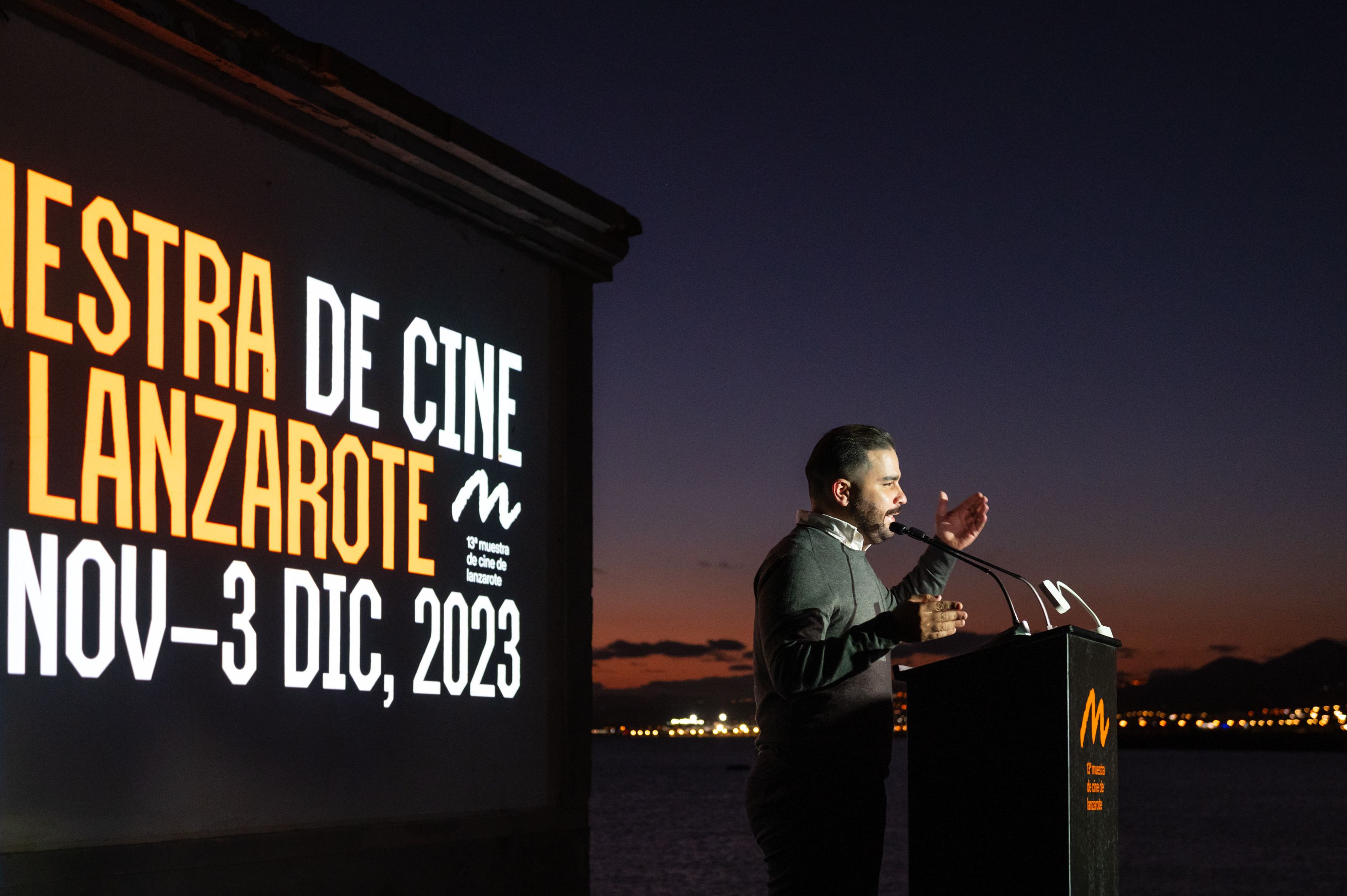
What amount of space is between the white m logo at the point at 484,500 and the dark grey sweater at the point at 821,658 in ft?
5.10

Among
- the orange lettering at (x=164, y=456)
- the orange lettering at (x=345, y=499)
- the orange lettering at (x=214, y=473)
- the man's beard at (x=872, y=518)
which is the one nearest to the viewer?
the man's beard at (x=872, y=518)

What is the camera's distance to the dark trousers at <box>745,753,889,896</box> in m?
2.67

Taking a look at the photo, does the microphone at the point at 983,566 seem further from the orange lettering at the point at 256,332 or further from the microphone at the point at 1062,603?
the orange lettering at the point at 256,332

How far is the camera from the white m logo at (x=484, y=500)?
4.25 m

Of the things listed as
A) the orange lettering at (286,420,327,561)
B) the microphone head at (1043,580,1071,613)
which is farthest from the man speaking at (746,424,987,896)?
the orange lettering at (286,420,327,561)

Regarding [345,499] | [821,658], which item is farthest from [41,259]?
[821,658]

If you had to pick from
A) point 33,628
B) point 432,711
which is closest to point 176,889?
point 33,628

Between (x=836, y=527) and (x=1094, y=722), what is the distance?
0.67m

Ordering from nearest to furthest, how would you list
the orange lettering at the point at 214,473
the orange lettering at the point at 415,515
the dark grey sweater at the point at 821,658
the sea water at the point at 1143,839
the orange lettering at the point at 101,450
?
the dark grey sweater at the point at 821,658, the orange lettering at the point at 101,450, the orange lettering at the point at 214,473, the orange lettering at the point at 415,515, the sea water at the point at 1143,839

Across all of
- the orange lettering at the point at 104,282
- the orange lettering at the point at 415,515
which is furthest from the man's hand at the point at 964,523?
the orange lettering at the point at 104,282

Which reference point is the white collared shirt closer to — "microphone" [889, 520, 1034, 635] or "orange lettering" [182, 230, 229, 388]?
"microphone" [889, 520, 1034, 635]

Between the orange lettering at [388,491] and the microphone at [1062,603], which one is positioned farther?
the orange lettering at [388,491]

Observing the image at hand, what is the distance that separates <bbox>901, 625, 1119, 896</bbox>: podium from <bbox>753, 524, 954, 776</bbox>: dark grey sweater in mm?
110

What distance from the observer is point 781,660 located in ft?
8.72
